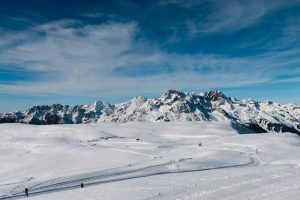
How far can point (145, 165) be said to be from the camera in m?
60.1

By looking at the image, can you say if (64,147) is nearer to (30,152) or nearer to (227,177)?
(30,152)

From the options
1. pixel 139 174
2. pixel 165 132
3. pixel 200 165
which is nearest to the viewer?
pixel 139 174

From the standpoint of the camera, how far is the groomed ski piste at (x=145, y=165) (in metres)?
36.3

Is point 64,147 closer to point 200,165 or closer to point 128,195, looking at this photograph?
point 200,165

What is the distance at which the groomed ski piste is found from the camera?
3634cm

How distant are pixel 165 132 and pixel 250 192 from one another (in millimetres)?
89231

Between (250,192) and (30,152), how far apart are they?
186 ft

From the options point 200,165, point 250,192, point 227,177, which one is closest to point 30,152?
point 200,165

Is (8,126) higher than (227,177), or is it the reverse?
(8,126)

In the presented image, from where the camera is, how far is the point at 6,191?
44.8 meters

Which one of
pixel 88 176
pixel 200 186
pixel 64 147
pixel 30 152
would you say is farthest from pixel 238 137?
pixel 200 186

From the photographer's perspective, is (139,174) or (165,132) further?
(165,132)

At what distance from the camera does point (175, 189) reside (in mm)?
35656

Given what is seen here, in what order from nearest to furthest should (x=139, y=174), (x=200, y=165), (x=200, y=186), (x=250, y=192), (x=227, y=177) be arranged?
(x=250, y=192), (x=200, y=186), (x=227, y=177), (x=139, y=174), (x=200, y=165)
